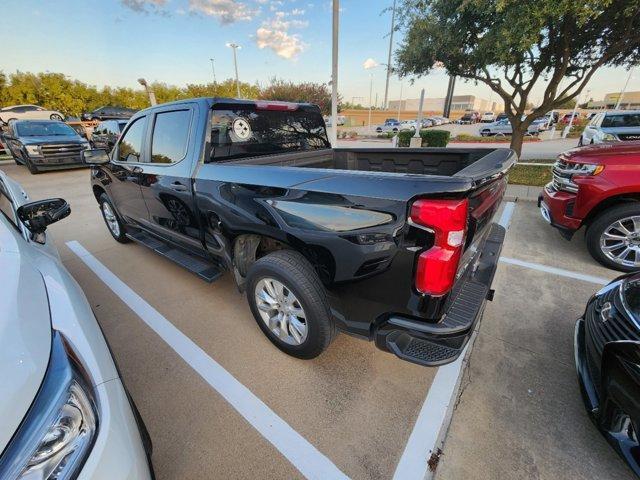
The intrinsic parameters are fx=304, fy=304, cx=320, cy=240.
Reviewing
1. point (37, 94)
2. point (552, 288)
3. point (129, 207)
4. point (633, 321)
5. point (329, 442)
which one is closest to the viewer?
point (633, 321)

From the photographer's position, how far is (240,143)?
286 centimetres

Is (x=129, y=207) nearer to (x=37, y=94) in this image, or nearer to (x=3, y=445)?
(x=3, y=445)

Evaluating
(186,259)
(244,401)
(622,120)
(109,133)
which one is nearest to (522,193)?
(186,259)

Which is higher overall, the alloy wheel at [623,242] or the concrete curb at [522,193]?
the alloy wheel at [623,242]

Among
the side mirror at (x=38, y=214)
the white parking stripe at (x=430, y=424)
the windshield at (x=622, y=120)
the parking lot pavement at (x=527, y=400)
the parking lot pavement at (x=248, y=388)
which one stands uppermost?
the windshield at (x=622, y=120)

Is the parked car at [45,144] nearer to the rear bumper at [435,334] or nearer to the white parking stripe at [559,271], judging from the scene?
the rear bumper at [435,334]

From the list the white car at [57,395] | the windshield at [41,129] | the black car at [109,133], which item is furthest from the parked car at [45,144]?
the white car at [57,395]

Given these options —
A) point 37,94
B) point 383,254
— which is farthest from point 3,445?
point 37,94

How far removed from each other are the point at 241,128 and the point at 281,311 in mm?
1730

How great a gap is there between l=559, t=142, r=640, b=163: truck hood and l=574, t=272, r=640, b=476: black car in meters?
2.13

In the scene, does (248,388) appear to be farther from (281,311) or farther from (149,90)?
(149,90)

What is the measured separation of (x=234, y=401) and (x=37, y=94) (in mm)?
40562

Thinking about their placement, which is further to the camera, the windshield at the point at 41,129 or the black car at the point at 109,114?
the black car at the point at 109,114

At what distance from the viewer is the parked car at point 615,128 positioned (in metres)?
9.74
